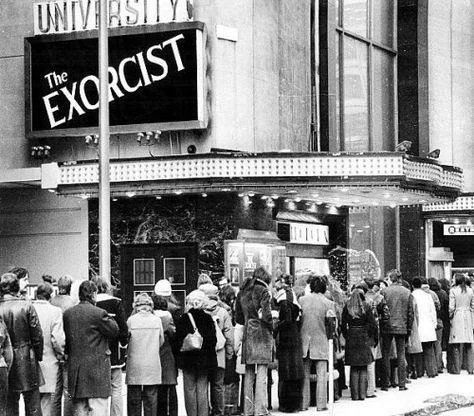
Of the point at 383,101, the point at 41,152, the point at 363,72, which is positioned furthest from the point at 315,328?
the point at 383,101

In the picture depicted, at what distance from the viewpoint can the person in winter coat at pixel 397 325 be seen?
1994 centimetres

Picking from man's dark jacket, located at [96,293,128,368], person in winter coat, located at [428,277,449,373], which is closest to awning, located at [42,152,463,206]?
person in winter coat, located at [428,277,449,373]

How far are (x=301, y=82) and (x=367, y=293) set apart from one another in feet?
30.5

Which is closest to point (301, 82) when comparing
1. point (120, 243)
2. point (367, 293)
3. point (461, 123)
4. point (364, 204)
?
point (364, 204)

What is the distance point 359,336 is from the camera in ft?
60.2

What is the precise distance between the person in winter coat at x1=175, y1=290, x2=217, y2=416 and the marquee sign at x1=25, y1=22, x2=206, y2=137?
935 cm

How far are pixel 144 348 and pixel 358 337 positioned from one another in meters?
4.96

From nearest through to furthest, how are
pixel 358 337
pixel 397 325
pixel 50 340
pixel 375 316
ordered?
pixel 50 340 < pixel 358 337 < pixel 375 316 < pixel 397 325

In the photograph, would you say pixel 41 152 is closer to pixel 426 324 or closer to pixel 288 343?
pixel 426 324

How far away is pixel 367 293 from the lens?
19562mm

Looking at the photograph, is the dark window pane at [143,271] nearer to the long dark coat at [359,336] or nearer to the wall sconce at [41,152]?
the wall sconce at [41,152]

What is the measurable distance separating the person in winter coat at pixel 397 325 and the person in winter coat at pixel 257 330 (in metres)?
4.32

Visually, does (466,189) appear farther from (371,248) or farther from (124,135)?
(124,135)

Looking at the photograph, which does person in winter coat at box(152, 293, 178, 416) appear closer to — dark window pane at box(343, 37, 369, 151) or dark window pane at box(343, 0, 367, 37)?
dark window pane at box(343, 37, 369, 151)
